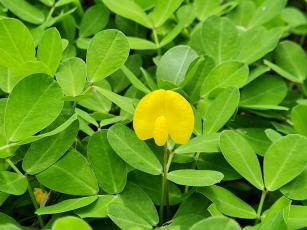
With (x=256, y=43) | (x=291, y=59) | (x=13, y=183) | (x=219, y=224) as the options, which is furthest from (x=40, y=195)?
(x=291, y=59)

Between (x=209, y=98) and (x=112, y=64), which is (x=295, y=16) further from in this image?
(x=112, y=64)

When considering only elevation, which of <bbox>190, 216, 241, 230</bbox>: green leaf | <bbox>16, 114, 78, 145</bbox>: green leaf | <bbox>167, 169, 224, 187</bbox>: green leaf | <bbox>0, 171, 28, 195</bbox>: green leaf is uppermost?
<bbox>190, 216, 241, 230</bbox>: green leaf

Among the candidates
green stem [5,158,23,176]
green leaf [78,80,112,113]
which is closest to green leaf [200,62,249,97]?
green leaf [78,80,112,113]

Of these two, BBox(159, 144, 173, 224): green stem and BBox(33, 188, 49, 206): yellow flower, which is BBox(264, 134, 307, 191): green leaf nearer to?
BBox(159, 144, 173, 224): green stem

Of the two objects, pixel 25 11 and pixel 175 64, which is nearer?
pixel 175 64

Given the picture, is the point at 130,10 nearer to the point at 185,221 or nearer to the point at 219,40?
the point at 219,40

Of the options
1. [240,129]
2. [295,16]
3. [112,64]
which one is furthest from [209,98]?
[295,16]
